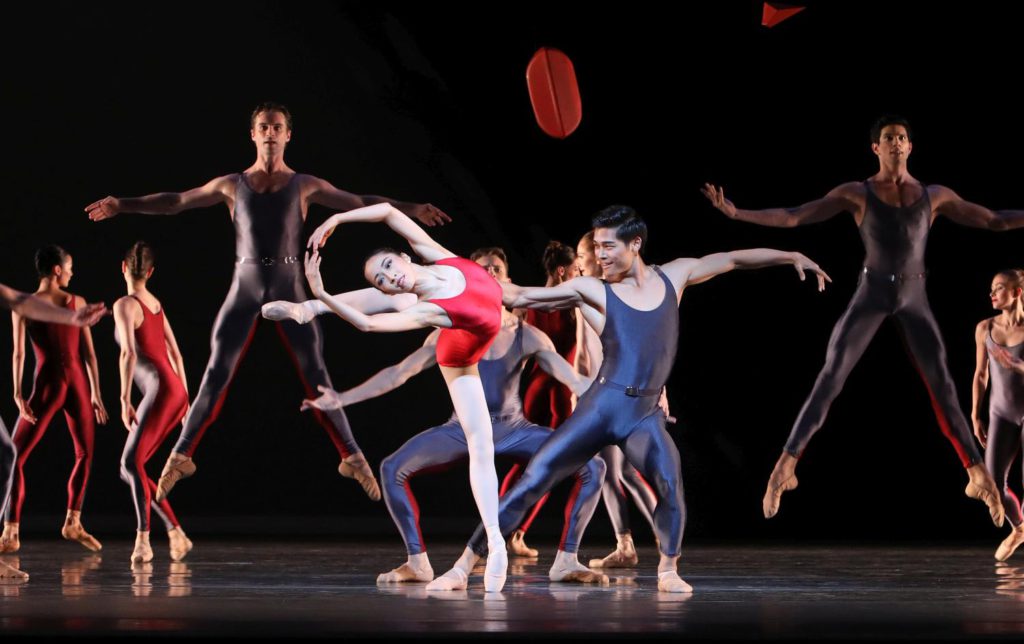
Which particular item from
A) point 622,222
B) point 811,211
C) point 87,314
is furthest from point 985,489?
point 87,314

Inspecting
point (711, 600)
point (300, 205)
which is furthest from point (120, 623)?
point (300, 205)

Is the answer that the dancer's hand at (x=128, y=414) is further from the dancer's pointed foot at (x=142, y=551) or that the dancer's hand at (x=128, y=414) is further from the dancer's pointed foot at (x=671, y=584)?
the dancer's pointed foot at (x=671, y=584)

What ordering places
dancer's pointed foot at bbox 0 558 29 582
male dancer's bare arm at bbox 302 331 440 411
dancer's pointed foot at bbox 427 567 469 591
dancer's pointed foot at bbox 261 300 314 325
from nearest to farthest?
dancer's pointed foot at bbox 261 300 314 325 < dancer's pointed foot at bbox 427 567 469 591 < dancer's pointed foot at bbox 0 558 29 582 < male dancer's bare arm at bbox 302 331 440 411

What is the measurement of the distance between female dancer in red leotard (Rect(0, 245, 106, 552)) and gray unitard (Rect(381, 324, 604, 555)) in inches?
91.6

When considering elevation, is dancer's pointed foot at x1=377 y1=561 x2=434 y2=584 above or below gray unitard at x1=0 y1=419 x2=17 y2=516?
below

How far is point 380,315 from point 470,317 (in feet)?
1.09

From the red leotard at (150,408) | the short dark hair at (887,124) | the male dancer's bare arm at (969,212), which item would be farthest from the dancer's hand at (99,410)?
the male dancer's bare arm at (969,212)

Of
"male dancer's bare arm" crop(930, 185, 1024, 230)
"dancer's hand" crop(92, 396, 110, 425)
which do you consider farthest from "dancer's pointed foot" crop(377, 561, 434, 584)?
"male dancer's bare arm" crop(930, 185, 1024, 230)

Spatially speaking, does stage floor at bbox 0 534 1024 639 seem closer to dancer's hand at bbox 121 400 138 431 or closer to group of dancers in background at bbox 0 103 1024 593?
group of dancers in background at bbox 0 103 1024 593

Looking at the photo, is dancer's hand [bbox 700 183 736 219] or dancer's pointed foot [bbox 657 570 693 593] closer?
dancer's pointed foot [bbox 657 570 693 593]

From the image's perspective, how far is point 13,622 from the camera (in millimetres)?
4035

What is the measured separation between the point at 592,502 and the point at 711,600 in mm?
1086

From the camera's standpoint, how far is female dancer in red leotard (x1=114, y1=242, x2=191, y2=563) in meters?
6.80

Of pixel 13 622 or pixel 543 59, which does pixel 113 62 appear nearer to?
pixel 543 59
